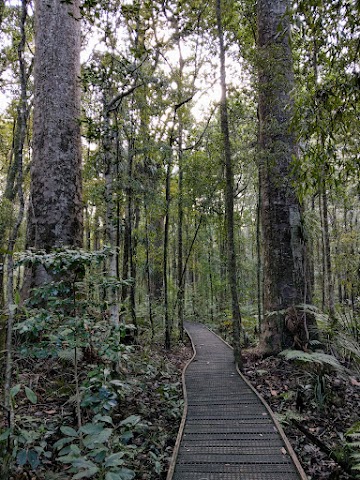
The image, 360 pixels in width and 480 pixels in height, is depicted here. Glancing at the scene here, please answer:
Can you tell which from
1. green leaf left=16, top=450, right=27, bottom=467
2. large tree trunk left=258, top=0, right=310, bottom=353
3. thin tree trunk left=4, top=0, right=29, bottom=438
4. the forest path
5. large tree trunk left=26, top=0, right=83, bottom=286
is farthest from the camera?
large tree trunk left=258, top=0, right=310, bottom=353

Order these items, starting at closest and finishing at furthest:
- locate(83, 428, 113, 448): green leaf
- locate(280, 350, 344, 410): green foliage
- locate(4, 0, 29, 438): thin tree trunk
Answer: locate(83, 428, 113, 448): green leaf, locate(4, 0, 29, 438): thin tree trunk, locate(280, 350, 344, 410): green foliage

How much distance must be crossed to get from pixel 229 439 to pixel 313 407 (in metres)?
1.93

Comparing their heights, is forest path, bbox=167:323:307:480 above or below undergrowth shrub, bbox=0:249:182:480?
below

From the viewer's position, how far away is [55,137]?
6.00m

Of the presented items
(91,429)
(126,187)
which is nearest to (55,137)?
(126,187)

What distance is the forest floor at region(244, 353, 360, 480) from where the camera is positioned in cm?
405

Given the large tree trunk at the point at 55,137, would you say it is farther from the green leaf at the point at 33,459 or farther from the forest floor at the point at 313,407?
the forest floor at the point at 313,407

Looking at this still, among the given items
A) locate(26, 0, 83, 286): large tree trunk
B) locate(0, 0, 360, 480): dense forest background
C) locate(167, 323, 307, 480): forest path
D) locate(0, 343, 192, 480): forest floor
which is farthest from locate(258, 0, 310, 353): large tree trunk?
locate(26, 0, 83, 286): large tree trunk

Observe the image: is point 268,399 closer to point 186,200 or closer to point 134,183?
point 134,183

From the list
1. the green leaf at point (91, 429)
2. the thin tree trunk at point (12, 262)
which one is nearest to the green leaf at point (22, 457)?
the thin tree trunk at point (12, 262)

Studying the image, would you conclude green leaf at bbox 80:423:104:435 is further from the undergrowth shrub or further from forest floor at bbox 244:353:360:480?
forest floor at bbox 244:353:360:480

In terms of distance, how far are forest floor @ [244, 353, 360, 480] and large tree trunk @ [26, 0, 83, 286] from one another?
4.32 m

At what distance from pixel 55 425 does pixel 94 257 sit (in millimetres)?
2035

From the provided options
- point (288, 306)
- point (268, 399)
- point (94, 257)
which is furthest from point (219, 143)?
point (94, 257)
